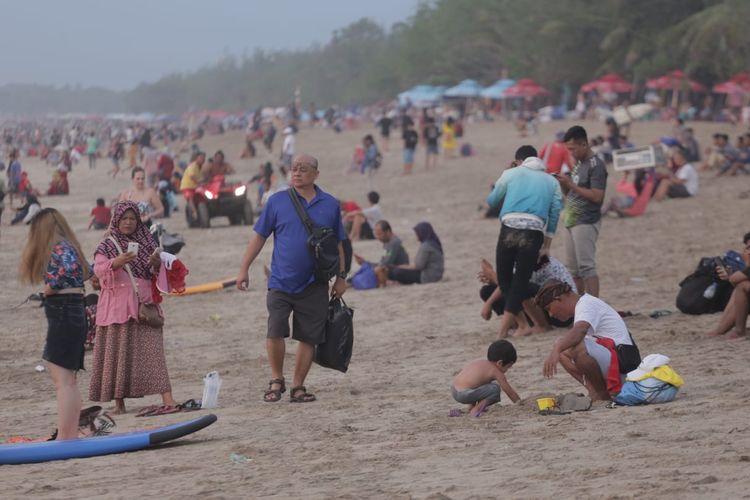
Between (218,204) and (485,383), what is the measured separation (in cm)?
1693

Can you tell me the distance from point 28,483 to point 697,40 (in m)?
51.2

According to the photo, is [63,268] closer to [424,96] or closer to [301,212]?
[301,212]

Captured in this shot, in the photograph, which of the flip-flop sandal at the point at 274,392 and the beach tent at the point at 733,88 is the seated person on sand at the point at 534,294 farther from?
the beach tent at the point at 733,88

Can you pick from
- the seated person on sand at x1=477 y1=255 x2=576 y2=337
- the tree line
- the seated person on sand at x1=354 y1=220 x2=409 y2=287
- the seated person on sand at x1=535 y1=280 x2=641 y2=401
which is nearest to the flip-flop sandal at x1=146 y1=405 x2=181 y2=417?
the seated person on sand at x1=535 y1=280 x2=641 y2=401

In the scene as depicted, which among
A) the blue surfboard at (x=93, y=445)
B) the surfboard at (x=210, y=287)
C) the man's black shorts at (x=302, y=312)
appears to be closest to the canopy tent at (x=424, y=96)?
the surfboard at (x=210, y=287)

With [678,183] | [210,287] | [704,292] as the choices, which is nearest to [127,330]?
[704,292]

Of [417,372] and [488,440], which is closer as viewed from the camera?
[488,440]

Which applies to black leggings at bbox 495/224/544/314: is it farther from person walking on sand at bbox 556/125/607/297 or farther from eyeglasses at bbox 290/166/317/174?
eyeglasses at bbox 290/166/317/174

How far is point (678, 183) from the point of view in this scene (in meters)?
23.5

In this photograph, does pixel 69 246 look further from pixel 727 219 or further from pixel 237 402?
pixel 727 219

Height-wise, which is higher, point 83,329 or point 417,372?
point 83,329

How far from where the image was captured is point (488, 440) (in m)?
7.08

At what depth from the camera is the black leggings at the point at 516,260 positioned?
1060 centimetres

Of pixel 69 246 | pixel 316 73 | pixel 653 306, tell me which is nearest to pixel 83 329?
pixel 69 246
